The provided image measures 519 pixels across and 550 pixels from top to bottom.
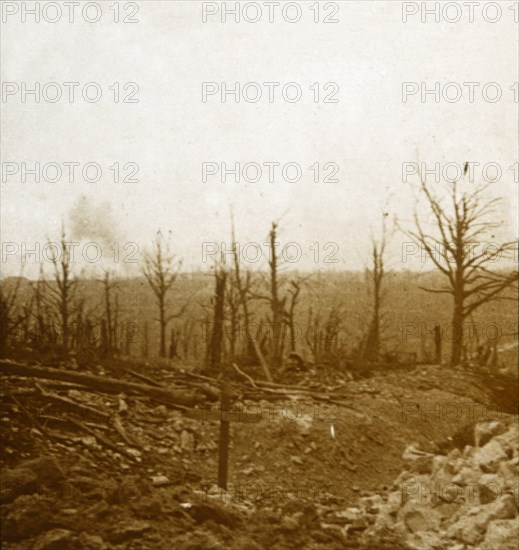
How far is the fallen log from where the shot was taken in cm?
902

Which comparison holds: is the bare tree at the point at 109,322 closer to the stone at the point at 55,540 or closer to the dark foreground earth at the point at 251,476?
the dark foreground earth at the point at 251,476

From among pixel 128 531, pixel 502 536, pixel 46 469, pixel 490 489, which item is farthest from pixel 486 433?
pixel 46 469

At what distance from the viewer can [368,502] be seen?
798cm

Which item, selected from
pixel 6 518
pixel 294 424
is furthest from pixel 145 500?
pixel 294 424

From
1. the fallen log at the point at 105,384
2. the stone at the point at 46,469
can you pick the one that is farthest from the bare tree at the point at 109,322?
the stone at the point at 46,469

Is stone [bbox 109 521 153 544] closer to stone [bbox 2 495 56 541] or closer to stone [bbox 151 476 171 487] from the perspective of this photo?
stone [bbox 2 495 56 541]

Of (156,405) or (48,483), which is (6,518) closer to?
(48,483)

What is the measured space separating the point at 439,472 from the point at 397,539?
228 cm

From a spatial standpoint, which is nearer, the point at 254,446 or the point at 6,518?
the point at 6,518

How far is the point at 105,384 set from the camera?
949cm

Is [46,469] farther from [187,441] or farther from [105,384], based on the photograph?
[105,384]

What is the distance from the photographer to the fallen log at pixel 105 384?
9023 mm

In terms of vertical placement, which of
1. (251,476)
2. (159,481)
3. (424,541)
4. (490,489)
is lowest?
(424,541)

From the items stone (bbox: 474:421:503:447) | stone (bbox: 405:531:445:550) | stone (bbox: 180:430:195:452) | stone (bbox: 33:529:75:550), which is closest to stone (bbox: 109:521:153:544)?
stone (bbox: 33:529:75:550)
